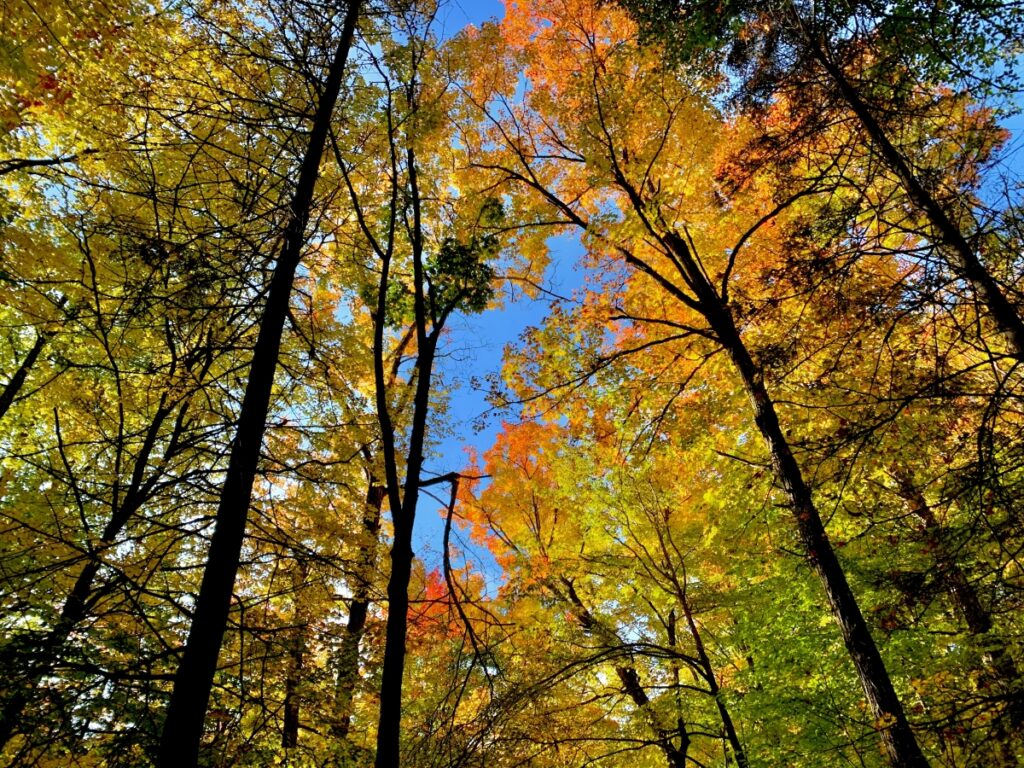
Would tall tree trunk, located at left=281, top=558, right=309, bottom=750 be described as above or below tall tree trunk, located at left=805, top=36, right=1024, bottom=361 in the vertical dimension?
below

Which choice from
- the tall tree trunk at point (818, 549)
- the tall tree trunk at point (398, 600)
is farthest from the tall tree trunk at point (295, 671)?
the tall tree trunk at point (818, 549)

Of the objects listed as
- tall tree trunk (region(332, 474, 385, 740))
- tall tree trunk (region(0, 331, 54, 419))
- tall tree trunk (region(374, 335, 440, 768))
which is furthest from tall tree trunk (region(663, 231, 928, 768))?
tall tree trunk (region(0, 331, 54, 419))

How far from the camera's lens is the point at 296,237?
2971 millimetres

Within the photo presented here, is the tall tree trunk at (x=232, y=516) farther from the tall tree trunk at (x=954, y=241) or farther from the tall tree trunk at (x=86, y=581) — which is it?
the tall tree trunk at (x=954, y=241)

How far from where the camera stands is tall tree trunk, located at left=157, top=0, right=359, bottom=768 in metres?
1.97

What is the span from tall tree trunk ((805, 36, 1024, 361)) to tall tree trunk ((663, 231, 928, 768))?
1.97 meters

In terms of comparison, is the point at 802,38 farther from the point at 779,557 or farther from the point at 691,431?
the point at 779,557

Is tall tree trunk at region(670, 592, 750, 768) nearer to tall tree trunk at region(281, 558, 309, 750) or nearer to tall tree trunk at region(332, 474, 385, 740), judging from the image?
tall tree trunk at region(332, 474, 385, 740)

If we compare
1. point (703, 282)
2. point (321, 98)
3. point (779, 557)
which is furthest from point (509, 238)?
point (779, 557)

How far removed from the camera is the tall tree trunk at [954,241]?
365cm

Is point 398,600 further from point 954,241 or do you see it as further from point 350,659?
point 954,241

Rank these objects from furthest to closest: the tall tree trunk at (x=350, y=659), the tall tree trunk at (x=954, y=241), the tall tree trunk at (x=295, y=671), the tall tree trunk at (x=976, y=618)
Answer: the tall tree trunk at (x=350, y=659) → the tall tree trunk at (x=295, y=671) → the tall tree trunk at (x=954, y=241) → the tall tree trunk at (x=976, y=618)

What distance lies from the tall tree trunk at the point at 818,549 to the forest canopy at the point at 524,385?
0.10 ft

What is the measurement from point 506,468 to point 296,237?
8152 millimetres
